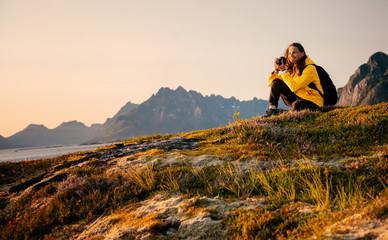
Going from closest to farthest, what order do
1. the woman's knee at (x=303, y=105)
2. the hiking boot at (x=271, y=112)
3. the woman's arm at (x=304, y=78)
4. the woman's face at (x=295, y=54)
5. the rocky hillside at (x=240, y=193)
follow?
1. the rocky hillside at (x=240, y=193)
2. the woman's arm at (x=304, y=78)
3. the woman's face at (x=295, y=54)
4. the woman's knee at (x=303, y=105)
5. the hiking boot at (x=271, y=112)

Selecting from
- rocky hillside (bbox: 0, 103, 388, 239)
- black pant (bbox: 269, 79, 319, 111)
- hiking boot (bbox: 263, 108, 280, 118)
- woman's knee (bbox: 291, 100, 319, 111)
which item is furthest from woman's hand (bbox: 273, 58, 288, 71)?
rocky hillside (bbox: 0, 103, 388, 239)

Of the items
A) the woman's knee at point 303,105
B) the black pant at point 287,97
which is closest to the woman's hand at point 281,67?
the black pant at point 287,97

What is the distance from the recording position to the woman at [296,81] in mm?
9248

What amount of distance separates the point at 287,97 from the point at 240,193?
26.0ft

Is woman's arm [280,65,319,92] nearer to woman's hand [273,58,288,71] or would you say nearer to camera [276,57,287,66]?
woman's hand [273,58,288,71]

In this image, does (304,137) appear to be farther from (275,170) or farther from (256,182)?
(256,182)

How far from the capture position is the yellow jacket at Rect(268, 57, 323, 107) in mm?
9094

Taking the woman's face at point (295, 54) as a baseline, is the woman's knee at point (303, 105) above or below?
below

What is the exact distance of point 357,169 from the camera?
4.61 meters

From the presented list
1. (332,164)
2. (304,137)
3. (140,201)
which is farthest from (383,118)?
(140,201)

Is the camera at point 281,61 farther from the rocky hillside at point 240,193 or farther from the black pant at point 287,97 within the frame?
the rocky hillside at point 240,193

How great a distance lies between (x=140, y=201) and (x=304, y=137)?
5.62 m

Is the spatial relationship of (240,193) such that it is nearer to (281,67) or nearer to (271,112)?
(281,67)

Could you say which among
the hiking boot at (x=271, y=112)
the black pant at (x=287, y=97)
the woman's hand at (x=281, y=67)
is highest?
the woman's hand at (x=281, y=67)
